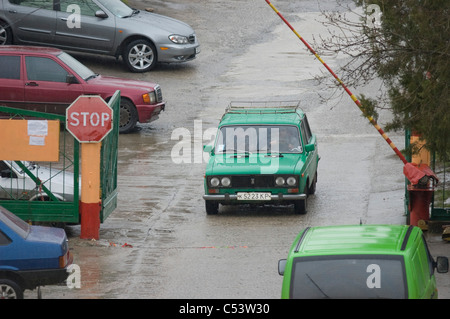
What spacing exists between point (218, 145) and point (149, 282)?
489cm

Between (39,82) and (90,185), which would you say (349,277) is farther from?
(39,82)

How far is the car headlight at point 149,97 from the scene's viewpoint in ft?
69.7

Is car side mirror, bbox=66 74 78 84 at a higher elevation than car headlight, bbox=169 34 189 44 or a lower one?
lower

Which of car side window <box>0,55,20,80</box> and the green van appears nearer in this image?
the green van

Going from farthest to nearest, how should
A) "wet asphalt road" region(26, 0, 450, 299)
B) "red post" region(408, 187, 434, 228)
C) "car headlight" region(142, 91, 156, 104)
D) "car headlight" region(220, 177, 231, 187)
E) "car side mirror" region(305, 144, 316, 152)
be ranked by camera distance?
"car headlight" region(142, 91, 156, 104) → "car side mirror" region(305, 144, 316, 152) → "car headlight" region(220, 177, 231, 187) → "red post" region(408, 187, 434, 228) → "wet asphalt road" region(26, 0, 450, 299)

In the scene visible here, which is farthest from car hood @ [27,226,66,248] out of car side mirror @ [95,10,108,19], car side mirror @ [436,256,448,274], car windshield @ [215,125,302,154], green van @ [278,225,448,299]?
car side mirror @ [95,10,108,19]

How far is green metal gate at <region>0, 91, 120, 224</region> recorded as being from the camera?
14445 mm

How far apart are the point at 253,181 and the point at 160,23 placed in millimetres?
10139

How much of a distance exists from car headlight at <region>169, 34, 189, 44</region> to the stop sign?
34.8 feet

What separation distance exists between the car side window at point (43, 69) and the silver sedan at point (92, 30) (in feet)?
12.7

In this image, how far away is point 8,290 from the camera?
10.7 metres

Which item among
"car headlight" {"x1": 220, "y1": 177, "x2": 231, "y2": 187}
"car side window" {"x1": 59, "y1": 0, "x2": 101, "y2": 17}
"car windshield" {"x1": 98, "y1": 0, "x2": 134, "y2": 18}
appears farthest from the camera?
"car windshield" {"x1": 98, "y1": 0, "x2": 134, "y2": 18}

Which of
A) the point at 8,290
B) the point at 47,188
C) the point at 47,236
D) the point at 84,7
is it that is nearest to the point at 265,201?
the point at 47,188

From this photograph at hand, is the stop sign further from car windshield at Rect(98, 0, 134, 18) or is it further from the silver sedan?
car windshield at Rect(98, 0, 134, 18)
